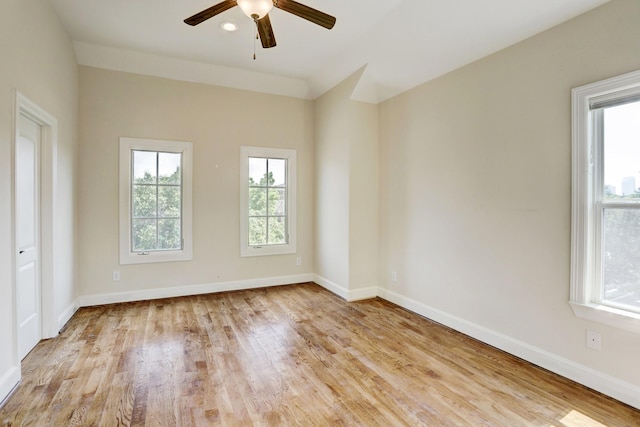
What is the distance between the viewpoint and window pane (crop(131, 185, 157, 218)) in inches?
167

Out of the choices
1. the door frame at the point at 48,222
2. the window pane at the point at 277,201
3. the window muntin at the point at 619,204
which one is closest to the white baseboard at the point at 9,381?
the door frame at the point at 48,222

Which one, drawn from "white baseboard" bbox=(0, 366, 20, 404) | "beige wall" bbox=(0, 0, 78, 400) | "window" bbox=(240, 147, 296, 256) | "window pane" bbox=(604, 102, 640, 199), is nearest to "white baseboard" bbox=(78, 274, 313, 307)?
"beige wall" bbox=(0, 0, 78, 400)

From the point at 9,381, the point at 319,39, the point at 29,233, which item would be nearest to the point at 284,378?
the point at 9,381

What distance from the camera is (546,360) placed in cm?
256

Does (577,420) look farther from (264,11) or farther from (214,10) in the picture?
(214,10)

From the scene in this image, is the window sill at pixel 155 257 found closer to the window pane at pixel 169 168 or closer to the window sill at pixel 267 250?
the window sill at pixel 267 250

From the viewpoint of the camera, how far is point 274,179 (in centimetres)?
503

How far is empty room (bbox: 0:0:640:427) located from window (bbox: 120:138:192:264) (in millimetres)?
27

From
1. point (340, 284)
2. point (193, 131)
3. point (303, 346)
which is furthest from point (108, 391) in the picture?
point (193, 131)

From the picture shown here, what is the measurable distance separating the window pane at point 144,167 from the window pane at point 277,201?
5.27 feet

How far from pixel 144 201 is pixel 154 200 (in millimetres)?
117

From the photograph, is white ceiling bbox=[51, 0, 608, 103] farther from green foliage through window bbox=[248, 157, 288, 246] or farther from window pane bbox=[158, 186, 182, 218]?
window pane bbox=[158, 186, 182, 218]

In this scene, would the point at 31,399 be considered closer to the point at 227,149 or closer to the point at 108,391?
the point at 108,391

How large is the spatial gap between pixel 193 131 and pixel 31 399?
3282 mm
